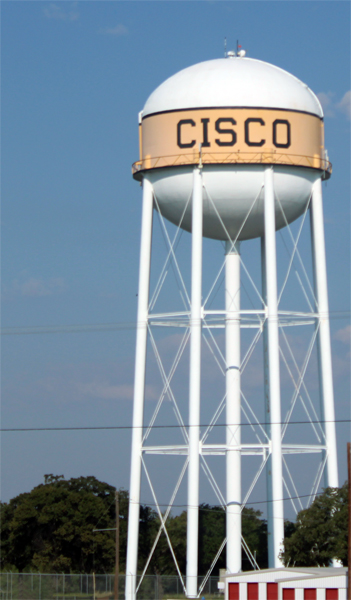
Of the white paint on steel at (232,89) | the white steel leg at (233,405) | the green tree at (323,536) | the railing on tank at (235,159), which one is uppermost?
Answer: the white paint on steel at (232,89)

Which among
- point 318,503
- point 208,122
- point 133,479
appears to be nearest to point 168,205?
point 208,122

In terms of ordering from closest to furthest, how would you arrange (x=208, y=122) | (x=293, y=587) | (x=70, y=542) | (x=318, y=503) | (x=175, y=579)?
(x=293, y=587) < (x=208, y=122) < (x=318, y=503) < (x=175, y=579) < (x=70, y=542)

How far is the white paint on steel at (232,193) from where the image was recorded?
35.2 metres

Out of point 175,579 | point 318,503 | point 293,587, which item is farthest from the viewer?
point 175,579

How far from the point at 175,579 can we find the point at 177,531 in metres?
10.9

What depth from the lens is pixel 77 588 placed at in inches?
1919

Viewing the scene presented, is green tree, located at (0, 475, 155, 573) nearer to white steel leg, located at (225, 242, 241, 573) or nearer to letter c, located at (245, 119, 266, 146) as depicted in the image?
white steel leg, located at (225, 242, 241, 573)

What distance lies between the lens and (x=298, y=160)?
3566cm

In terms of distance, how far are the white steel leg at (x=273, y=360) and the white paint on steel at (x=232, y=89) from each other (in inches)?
84.6

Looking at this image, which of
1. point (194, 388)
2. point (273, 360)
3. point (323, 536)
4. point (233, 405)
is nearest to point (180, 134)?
point (273, 360)

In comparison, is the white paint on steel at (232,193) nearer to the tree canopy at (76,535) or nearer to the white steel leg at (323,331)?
the white steel leg at (323,331)

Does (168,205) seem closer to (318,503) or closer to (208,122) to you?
(208,122)

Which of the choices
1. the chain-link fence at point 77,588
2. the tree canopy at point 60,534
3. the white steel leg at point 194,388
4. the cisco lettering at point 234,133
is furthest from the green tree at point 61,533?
the cisco lettering at point 234,133

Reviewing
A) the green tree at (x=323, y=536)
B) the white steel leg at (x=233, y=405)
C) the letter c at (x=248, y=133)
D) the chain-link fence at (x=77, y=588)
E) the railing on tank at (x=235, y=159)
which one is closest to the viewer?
the railing on tank at (x=235, y=159)
